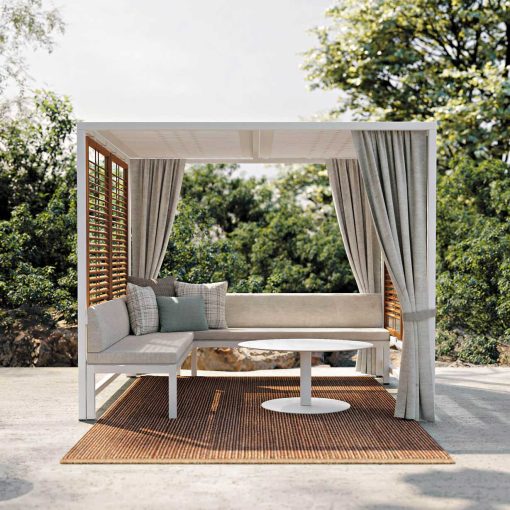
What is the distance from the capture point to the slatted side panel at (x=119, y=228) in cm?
842

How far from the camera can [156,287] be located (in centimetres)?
855

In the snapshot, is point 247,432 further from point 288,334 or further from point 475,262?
point 475,262

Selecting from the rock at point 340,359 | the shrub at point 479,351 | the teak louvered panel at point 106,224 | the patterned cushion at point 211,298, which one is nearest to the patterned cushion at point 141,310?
the teak louvered panel at point 106,224

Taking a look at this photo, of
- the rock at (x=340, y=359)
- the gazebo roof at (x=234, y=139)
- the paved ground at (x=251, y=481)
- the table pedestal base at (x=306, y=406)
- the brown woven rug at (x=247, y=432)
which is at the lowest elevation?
the rock at (x=340, y=359)

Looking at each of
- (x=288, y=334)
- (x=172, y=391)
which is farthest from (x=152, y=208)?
(x=172, y=391)

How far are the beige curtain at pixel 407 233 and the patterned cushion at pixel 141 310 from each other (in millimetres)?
2520

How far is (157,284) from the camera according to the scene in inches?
337

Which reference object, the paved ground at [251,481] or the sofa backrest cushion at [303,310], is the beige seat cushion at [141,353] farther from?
the sofa backrest cushion at [303,310]

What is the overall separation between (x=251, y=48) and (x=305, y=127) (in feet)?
43.5

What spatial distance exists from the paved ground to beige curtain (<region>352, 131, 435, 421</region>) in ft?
1.13

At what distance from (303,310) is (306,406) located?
2.08 metres

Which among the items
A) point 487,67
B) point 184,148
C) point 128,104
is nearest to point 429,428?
point 184,148

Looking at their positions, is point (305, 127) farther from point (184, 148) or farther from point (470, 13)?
point (470, 13)

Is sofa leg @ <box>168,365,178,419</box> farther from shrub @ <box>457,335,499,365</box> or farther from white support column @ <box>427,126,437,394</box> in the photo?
shrub @ <box>457,335,499,365</box>
